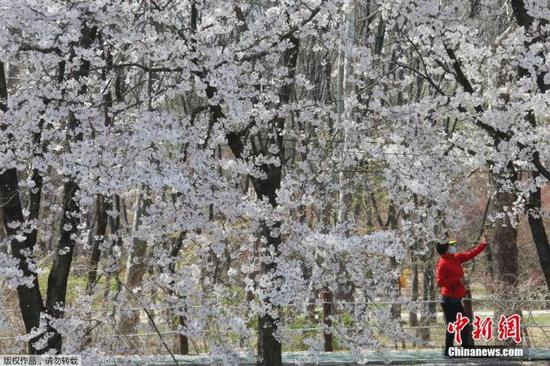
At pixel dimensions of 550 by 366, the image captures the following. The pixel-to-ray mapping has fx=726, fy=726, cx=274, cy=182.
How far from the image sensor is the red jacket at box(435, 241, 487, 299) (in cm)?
950

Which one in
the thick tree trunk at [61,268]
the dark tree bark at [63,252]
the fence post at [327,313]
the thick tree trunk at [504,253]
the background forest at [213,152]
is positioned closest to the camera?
the background forest at [213,152]

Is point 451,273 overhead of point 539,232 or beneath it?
beneath

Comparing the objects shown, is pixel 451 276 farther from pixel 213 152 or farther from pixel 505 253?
pixel 213 152

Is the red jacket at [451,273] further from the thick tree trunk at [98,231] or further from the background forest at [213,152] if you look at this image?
the thick tree trunk at [98,231]

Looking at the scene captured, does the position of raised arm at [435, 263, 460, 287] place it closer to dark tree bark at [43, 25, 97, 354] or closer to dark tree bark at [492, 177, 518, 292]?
dark tree bark at [492, 177, 518, 292]

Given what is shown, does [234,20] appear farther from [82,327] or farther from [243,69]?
[82,327]

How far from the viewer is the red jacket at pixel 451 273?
9.50 meters

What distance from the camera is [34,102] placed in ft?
20.7

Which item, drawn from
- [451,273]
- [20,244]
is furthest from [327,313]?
[20,244]

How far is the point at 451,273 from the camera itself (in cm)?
958

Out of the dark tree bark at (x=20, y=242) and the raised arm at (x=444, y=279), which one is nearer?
the dark tree bark at (x=20, y=242)

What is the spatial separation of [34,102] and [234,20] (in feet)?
→ 9.10

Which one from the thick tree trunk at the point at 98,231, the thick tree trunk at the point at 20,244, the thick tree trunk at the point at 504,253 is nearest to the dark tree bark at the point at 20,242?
the thick tree trunk at the point at 20,244

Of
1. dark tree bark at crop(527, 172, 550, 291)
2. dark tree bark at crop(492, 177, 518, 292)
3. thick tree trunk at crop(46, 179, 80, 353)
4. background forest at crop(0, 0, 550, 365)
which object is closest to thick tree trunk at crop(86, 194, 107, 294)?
background forest at crop(0, 0, 550, 365)
